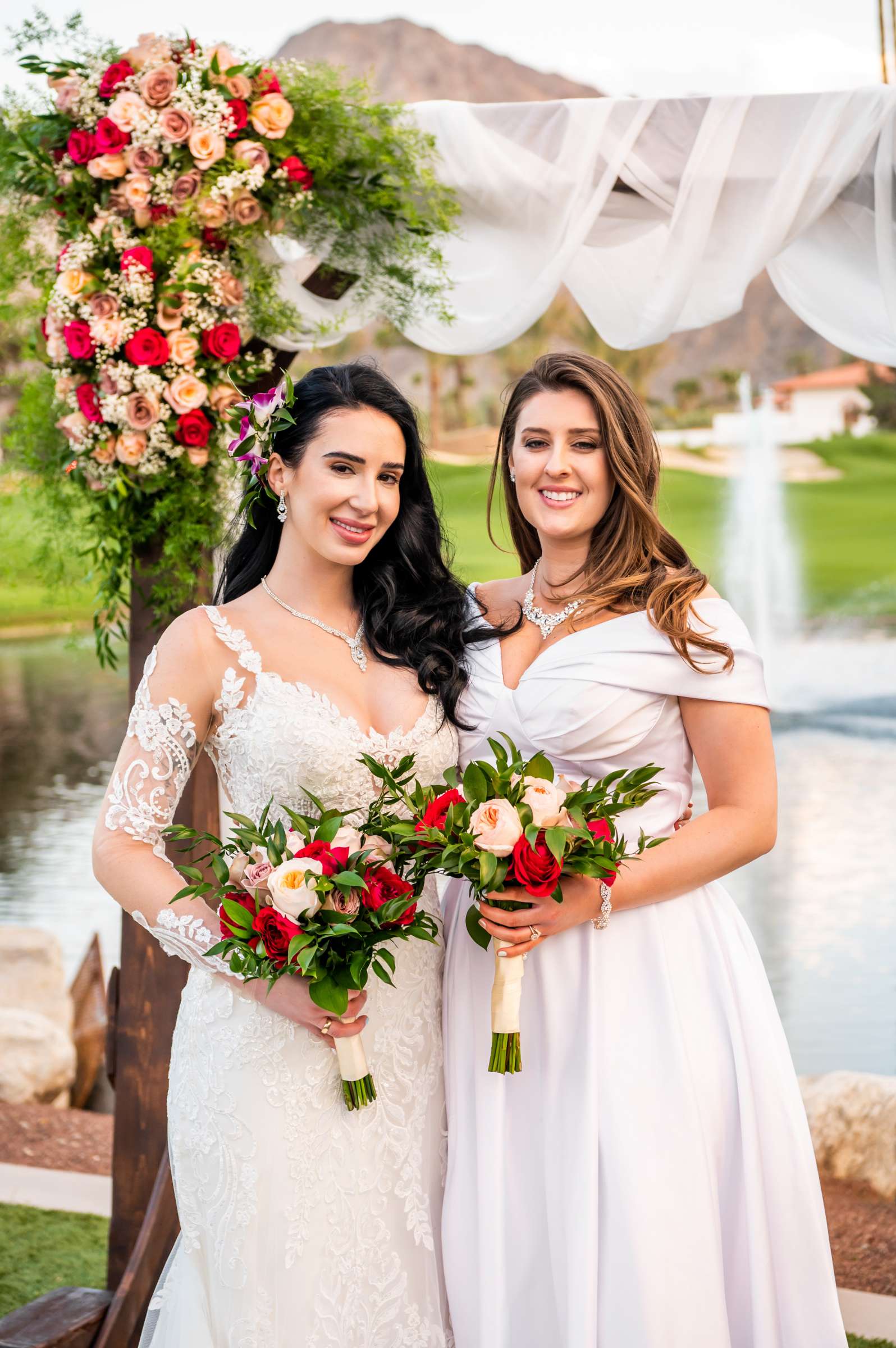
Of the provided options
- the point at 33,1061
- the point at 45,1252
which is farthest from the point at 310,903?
the point at 33,1061

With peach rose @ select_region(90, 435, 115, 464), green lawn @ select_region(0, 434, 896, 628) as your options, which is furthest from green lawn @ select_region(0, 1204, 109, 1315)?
green lawn @ select_region(0, 434, 896, 628)

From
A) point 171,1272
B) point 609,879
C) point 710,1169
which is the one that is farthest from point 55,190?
point 710,1169

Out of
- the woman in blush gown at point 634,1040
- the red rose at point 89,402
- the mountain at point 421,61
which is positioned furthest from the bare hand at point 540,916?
the mountain at point 421,61

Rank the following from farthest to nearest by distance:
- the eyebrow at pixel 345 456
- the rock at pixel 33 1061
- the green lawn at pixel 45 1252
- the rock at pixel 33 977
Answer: the rock at pixel 33 977 < the rock at pixel 33 1061 < the green lawn at pixel 45 1252 < the eyebrow at pixel 345 456

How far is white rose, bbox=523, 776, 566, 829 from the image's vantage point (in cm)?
184

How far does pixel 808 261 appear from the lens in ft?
10.5

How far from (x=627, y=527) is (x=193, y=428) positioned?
121cm

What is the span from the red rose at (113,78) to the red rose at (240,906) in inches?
86.1

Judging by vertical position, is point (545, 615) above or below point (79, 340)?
below

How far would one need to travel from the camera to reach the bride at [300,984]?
2139 mm

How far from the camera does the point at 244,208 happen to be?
308 centimetres

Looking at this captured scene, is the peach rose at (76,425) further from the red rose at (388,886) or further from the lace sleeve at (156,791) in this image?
the red rose at (388,886)

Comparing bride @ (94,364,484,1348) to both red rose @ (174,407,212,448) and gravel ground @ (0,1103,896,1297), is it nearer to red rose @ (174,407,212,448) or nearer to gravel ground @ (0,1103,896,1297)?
red rose @ (174,407,212,448)

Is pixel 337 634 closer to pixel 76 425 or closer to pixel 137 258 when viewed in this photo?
pixel 76 425
